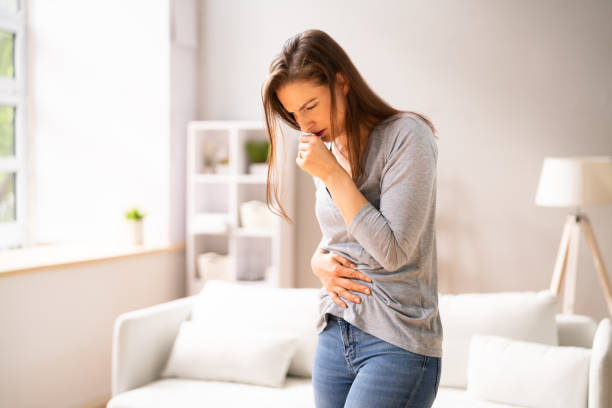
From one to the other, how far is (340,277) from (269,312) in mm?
1628

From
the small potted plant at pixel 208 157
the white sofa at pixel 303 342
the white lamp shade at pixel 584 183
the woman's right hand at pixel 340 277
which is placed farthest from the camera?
the small potted plant at pixel 208 157

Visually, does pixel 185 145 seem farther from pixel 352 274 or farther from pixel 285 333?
pixel 352 274

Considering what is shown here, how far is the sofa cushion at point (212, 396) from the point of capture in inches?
94.3

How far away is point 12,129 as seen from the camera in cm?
403

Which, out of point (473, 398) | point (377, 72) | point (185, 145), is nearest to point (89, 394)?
point (185, 145)

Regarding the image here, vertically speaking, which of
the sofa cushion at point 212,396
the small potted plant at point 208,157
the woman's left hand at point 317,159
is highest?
the small potted plant at point 208,157

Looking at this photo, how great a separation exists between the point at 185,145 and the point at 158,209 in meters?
0.48

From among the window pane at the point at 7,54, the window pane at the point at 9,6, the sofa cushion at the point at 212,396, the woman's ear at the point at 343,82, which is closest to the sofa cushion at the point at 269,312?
the sofa cushion at the point at 212,396

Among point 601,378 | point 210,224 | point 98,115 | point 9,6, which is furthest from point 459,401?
point 9,6

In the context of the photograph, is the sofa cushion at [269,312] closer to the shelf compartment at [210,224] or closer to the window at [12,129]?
the shelf compartment at [210,224]

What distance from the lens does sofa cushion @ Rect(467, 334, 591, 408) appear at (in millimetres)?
2182

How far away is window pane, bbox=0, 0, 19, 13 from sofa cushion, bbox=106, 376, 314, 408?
273 cm

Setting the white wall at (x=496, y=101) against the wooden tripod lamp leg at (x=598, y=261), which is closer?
the wooden tripod lamp leg at (x=598, y=261)

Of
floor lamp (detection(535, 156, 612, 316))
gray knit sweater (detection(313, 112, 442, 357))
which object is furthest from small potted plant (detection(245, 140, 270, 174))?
gray knit sweater (detection(313, 112, 442, 357))
